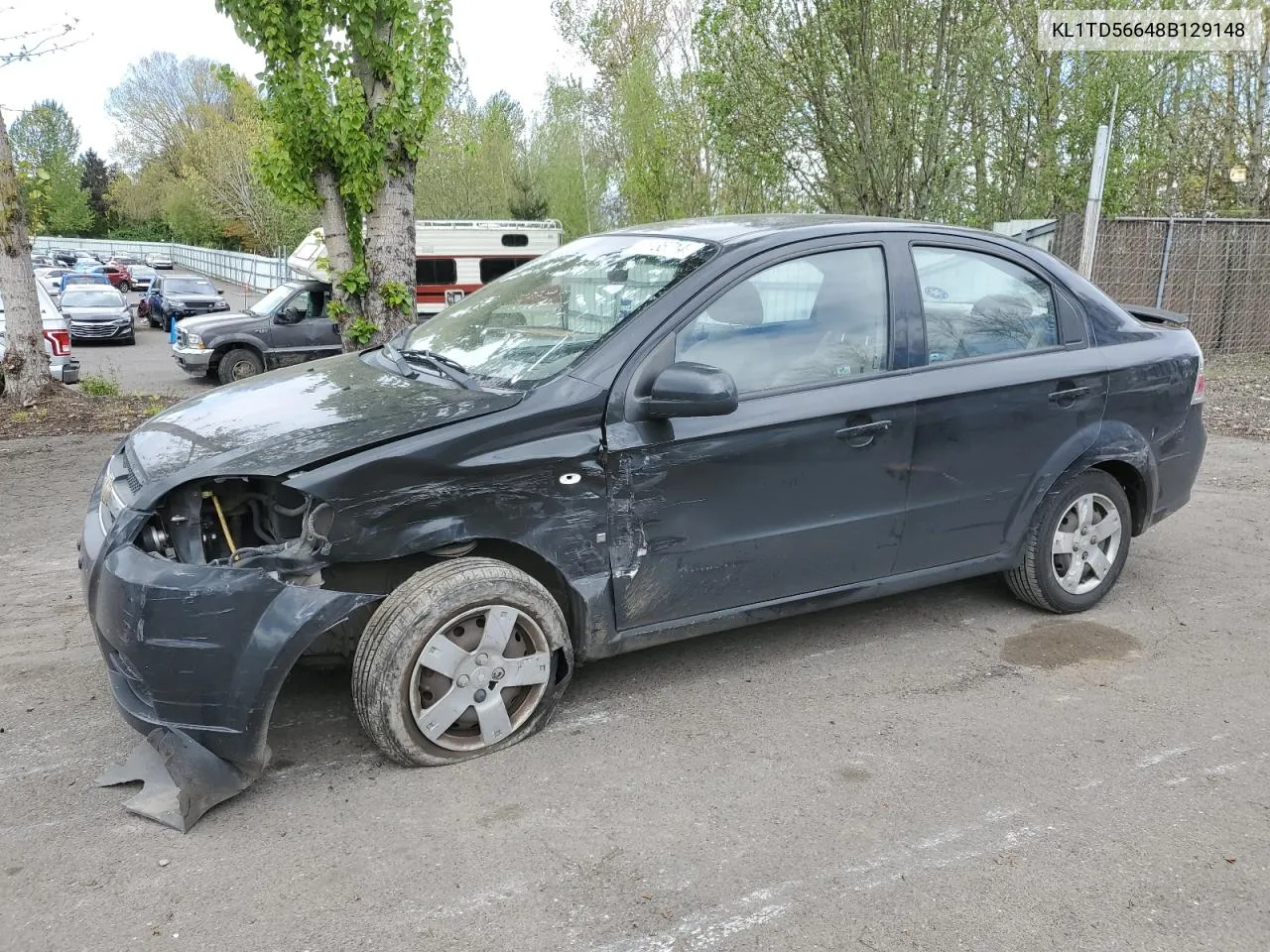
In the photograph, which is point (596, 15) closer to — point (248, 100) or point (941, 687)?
point (248, 100)

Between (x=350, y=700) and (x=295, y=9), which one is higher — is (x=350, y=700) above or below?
below

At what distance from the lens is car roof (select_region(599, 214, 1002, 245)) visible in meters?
4.07

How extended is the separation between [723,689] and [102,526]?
2.32 metres

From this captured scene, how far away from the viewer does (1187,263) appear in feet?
45.2

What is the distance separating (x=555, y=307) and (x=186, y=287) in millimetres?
28995

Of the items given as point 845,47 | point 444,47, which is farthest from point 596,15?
point 444,47

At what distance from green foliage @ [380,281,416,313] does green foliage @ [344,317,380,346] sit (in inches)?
9.9

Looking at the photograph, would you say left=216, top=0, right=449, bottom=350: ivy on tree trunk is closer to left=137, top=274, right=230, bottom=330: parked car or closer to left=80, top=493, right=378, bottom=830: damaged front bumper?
left=80, top=493, right=378, bottom=830: damaged front bumper

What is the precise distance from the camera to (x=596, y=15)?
3262 centimetres

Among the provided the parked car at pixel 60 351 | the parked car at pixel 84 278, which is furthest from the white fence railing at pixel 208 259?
the parked car at pixel 60 351

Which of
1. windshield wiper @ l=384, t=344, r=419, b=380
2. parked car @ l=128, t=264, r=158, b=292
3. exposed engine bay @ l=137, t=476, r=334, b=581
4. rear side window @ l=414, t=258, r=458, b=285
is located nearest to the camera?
exposed engine bay @ l=137, t=476, r=334, b=581

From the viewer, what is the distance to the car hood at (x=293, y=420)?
129 inches

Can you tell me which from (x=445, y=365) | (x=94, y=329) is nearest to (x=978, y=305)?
(x=445, y=365)

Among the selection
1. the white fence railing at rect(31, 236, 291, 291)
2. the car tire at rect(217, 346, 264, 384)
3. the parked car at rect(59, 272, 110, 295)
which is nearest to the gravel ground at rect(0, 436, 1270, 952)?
the car tire at rect(217, 346, 264, 384)
